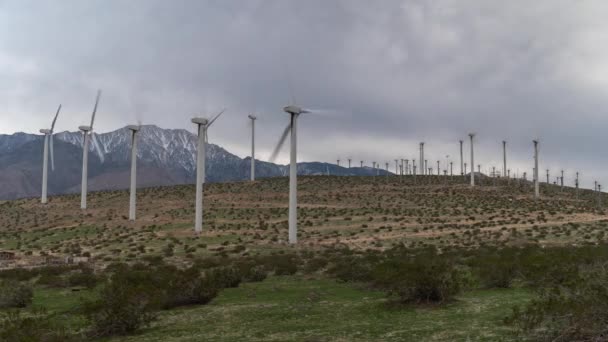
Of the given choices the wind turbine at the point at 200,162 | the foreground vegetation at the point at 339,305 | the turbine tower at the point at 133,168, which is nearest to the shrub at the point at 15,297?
the foreground vegetation at the point at 339,305

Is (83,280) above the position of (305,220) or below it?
below

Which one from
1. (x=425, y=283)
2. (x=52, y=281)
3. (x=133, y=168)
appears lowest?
(x=52, y=281)

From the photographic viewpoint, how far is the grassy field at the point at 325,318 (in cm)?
1789

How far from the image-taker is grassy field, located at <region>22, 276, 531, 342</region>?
1789cm

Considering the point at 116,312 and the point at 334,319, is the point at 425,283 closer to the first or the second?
the point at 334,319

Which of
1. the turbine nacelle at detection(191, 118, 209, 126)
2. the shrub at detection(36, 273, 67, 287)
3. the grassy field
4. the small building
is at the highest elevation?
the turbine nacelle at detection(191, 118, 209, 126)

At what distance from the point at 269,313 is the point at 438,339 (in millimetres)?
8385

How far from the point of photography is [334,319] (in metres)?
21.0

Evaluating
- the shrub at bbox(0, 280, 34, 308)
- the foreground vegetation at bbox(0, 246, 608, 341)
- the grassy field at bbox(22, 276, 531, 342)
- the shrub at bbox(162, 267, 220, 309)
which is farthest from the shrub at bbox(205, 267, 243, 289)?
the shrub at bbox(0, 280, 34, 308)

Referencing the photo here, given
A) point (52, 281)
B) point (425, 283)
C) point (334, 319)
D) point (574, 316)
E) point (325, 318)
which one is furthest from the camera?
point (52, 281)

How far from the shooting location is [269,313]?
75.5 ft

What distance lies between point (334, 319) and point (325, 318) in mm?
475

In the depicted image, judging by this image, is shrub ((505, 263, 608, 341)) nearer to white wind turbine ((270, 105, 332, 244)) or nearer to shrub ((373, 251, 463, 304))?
shrub ((373, 251, 463, 304))

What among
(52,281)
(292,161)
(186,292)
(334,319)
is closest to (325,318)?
(334,319)
